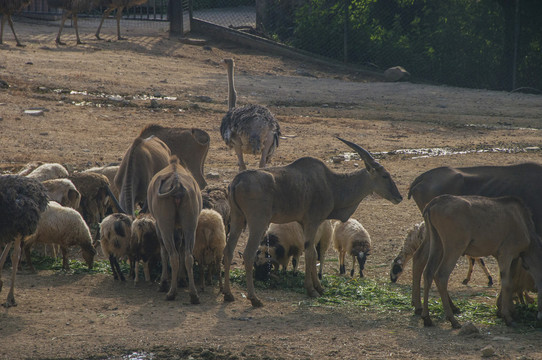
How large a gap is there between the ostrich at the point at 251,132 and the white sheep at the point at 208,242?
393 centimetres

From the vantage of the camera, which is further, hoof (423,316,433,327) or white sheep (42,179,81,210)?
white sheep (42,179,81,210)

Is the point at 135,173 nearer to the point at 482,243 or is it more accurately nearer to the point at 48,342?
the point at 48,342

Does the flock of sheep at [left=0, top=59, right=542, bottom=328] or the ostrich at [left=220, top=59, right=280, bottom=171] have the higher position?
the ostrich at [left=220, top=59, right=280, bottom=171]

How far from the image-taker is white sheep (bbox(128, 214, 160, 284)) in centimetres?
920

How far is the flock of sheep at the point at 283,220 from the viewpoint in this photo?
825 cm

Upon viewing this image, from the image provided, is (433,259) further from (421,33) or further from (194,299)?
(421,33)

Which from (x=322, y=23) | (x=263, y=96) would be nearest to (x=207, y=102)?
(x=263, y=96)

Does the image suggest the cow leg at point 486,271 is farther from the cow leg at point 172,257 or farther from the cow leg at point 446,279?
the cow leg at point 172,257

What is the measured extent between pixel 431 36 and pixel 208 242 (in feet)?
53.1

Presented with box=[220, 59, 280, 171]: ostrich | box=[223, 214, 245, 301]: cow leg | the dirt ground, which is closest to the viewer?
the dirt ground

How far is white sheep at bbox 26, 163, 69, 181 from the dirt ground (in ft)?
3.99

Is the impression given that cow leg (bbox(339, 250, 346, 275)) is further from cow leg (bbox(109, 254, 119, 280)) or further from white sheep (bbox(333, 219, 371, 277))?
cow leg (bbox(109, 254, 119, 280))

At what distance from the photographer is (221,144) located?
16.1 metres

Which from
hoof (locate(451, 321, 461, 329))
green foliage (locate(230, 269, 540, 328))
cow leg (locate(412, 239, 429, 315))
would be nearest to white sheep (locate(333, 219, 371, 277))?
green foliage (locate(230, 269, 540, 328))
